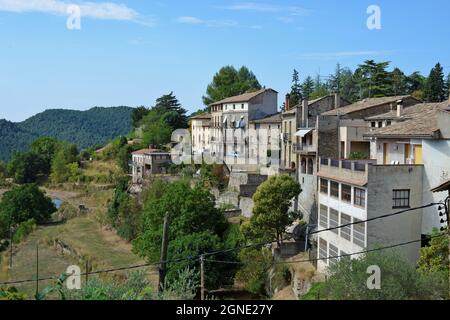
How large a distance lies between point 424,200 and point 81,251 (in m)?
31.3

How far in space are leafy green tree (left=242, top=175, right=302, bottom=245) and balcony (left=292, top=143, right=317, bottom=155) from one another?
3218 millimetres

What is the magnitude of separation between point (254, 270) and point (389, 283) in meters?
15.0

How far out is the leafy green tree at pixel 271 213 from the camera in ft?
108

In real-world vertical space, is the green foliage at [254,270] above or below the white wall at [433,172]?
below

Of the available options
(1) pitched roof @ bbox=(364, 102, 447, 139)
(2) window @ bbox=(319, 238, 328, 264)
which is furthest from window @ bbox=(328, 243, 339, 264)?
(1) pitched roof @ bbox=(364, 102, 447, 139)

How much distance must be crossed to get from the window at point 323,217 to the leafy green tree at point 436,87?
128 feet

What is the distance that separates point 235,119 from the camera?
57219mm

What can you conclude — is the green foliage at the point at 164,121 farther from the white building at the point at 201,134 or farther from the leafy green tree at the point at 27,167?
the leafy green tree at the point at 27,167

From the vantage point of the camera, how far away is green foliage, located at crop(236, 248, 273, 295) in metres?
30.7

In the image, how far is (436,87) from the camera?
63469mm

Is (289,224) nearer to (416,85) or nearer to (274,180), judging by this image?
(274,180)

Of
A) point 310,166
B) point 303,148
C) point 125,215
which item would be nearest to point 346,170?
point 310,166

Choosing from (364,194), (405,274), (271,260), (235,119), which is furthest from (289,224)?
(235,119)

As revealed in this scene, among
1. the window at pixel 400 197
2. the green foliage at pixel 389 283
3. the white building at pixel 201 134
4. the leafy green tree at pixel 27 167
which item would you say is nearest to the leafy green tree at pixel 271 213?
the window at pixel 400 197
